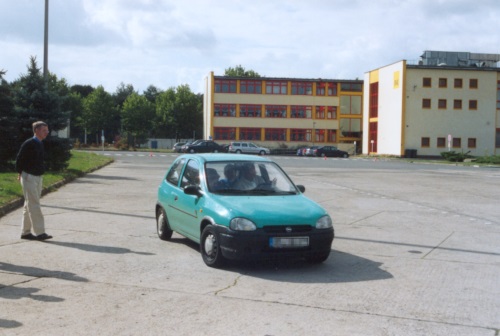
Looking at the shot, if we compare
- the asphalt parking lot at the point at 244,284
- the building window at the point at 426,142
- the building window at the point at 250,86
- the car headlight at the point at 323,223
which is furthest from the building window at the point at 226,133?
the car headlight at the point at 323,223

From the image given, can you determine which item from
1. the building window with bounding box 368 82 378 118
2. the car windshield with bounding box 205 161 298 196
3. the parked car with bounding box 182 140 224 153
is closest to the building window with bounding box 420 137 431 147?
the building window with bounding box 368 82 378 118

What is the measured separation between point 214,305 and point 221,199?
7.66 feet

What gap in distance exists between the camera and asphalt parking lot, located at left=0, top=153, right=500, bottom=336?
18.2 feet

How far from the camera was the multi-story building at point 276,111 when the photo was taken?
88.4 meters

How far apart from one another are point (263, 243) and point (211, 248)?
787mm

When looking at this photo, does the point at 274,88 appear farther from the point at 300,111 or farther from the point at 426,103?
the point at 426,103

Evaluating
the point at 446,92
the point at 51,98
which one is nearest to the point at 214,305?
the point at 51,98

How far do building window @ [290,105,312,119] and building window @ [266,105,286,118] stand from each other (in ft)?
4.37

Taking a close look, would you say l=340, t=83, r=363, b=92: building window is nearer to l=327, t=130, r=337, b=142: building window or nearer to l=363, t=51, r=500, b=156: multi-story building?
l=327, t=130, r=337, b=142: building window

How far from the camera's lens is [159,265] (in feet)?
26.8

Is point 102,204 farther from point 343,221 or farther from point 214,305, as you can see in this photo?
point 214,305

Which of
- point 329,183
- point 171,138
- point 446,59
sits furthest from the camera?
point 171,138

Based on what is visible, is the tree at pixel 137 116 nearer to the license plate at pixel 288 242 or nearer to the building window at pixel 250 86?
the building window at pixel 250 86

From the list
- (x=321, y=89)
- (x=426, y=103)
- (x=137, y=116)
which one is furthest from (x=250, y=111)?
(x=426, y=103)
